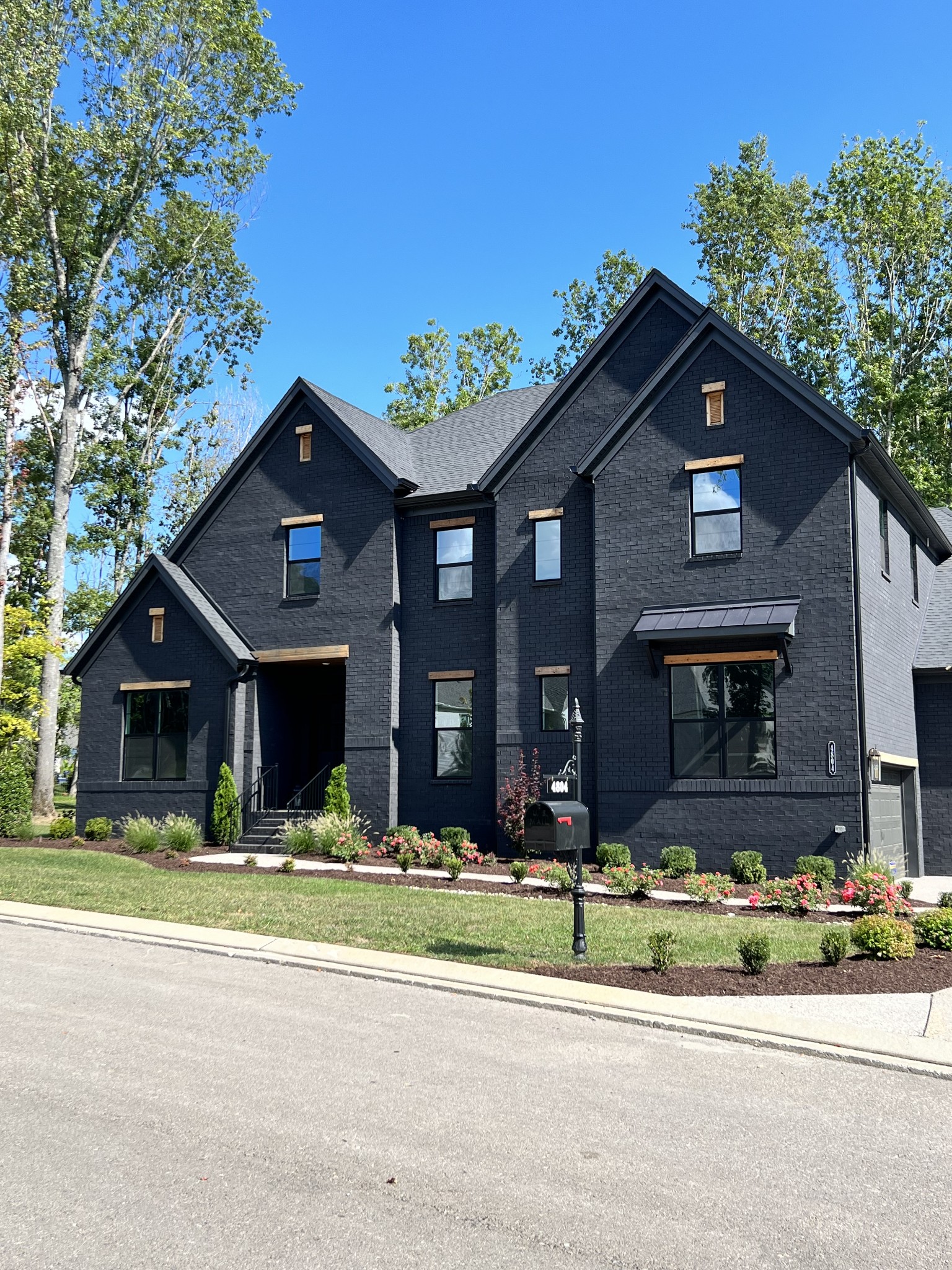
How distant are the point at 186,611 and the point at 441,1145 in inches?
783

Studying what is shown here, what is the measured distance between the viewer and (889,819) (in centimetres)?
1938

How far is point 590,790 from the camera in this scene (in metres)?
20.4

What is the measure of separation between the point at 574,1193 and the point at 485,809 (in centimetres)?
1652

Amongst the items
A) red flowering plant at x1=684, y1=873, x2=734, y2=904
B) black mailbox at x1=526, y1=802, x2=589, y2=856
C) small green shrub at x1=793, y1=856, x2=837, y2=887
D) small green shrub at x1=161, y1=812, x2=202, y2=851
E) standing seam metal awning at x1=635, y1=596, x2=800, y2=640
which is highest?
standing seam metal awning at x1=635, y1=596, x2=800, y2=640

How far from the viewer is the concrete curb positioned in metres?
8.30

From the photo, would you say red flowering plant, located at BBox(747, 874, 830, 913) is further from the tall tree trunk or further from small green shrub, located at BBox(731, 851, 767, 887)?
the tall tree trunk

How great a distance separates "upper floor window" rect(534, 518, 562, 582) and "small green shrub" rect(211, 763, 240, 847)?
8.05 m

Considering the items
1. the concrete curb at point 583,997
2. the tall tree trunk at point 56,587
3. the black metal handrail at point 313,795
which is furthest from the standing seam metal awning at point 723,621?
the tall tree trunk at point 56,587

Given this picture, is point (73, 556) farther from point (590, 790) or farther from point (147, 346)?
point (590, 790)

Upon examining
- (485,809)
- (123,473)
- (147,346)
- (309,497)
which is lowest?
(485,809)

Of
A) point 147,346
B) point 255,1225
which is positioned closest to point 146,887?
point 255,1225

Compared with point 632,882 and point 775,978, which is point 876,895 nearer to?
point 632,882

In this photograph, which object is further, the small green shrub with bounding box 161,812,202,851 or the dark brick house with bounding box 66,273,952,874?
the small green shrub with bounding box 161,812,202,851

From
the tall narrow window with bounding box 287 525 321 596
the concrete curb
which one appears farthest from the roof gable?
the concrete curb
